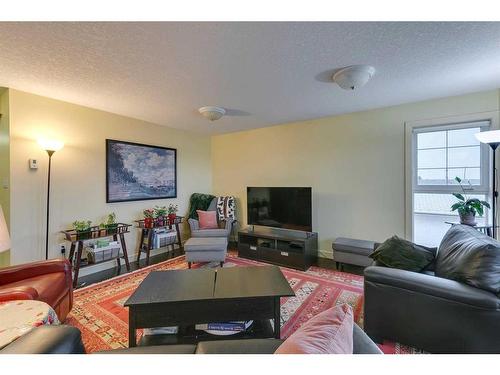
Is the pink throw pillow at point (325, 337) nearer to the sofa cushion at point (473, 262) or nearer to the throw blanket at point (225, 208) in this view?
the sofa cushion at point (473, 262)

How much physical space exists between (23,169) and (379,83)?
4.00 meters

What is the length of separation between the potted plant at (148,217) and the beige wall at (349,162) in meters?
1.81

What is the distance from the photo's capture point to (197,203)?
14.2 ft

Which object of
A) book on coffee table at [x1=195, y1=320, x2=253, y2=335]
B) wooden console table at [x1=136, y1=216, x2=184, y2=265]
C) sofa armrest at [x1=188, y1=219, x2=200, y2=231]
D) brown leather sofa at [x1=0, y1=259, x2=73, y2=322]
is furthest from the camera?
sofa armrest at [x1=188, y1=219, x2=200, y2=231]

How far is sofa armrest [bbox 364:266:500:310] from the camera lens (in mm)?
1305

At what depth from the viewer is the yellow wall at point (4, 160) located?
2469 mm

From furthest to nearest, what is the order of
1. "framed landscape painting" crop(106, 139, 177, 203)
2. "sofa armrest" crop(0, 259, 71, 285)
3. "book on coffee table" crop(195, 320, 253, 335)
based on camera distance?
"framed landscape painting" crop(106, 139, 177, 203) → "sofa armrest" crop(0, 259, 71, 285) → "book on coffee table" crop(195, 320, 253, 335)

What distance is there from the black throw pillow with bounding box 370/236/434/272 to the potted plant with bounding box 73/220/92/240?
3.19 m

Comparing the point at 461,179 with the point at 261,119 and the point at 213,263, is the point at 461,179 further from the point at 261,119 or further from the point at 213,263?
the point at 213,263

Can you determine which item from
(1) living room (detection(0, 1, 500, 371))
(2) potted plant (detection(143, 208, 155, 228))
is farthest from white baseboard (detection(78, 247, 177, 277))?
(2) potted plant (detection(143, 208, 155, 228))

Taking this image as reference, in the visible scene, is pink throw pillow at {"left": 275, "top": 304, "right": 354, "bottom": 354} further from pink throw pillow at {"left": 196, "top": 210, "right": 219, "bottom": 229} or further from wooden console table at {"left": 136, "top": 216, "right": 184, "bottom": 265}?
pink throw pillow at {"left": 196, "top": 210, "right": 219, "bottom": 229}

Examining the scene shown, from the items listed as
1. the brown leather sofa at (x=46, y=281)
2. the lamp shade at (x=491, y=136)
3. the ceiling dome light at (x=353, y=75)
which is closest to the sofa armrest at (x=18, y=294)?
the brown leather sofa at (x=46, y=281)
